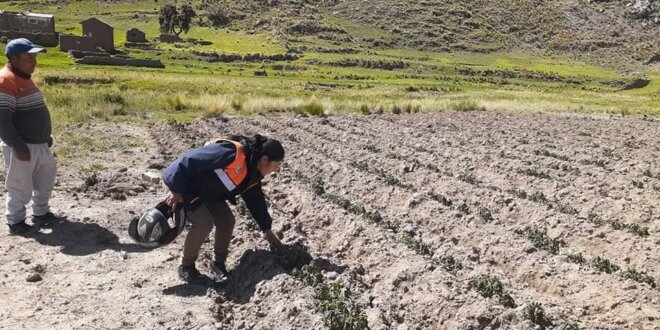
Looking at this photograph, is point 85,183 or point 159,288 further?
point 85,183

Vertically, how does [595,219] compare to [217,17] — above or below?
above

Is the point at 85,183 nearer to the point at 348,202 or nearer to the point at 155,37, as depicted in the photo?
the point at 348,202

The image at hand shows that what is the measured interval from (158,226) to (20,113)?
2782 millimetres

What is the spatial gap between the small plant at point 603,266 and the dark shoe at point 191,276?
440 cm

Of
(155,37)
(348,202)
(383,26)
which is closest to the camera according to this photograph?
Answer: (348,202)

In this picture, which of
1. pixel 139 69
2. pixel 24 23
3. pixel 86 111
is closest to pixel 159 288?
pixel 86 111

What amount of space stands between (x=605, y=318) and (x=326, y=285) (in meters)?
2.72

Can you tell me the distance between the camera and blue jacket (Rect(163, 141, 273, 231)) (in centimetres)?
642

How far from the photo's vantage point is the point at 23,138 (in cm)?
823

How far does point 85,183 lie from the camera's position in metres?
11.2

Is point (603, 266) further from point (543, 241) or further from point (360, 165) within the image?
point (360, 165)

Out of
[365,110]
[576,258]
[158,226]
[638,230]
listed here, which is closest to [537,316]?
[576,258]

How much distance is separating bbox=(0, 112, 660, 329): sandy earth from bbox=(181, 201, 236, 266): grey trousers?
1.23 ft

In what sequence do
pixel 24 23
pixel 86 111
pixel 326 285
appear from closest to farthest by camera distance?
1. pixel 326 285
2. pixel 86 111
3. pixel 24 23
